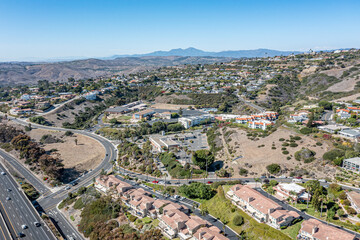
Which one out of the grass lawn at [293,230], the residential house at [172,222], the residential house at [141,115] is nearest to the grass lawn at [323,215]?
the grass lawn at [293,230]

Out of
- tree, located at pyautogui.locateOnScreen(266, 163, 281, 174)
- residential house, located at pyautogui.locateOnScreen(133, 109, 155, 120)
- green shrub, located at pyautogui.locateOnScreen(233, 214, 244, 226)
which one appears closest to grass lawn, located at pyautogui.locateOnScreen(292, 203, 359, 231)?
green shrub, located at pyautogui.locateOnScreen(233, 214, 244, 226)

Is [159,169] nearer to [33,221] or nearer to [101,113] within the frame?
[33,221]

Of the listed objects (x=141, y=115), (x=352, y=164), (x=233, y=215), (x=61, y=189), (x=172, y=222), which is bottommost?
(x=61, y=189)

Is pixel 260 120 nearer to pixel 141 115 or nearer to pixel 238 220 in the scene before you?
pixel 141 115

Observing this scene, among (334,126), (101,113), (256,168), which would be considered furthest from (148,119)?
(334,126)

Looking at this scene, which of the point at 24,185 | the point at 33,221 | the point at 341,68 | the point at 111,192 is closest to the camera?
the point at 33,221

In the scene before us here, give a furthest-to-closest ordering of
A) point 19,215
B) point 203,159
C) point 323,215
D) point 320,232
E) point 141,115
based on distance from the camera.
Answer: point 141,115 → point 203,159 → point 19,215 → point 323,215 → point 320,232

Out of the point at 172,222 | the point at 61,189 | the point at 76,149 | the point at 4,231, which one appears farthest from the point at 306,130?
the point at 4,231
